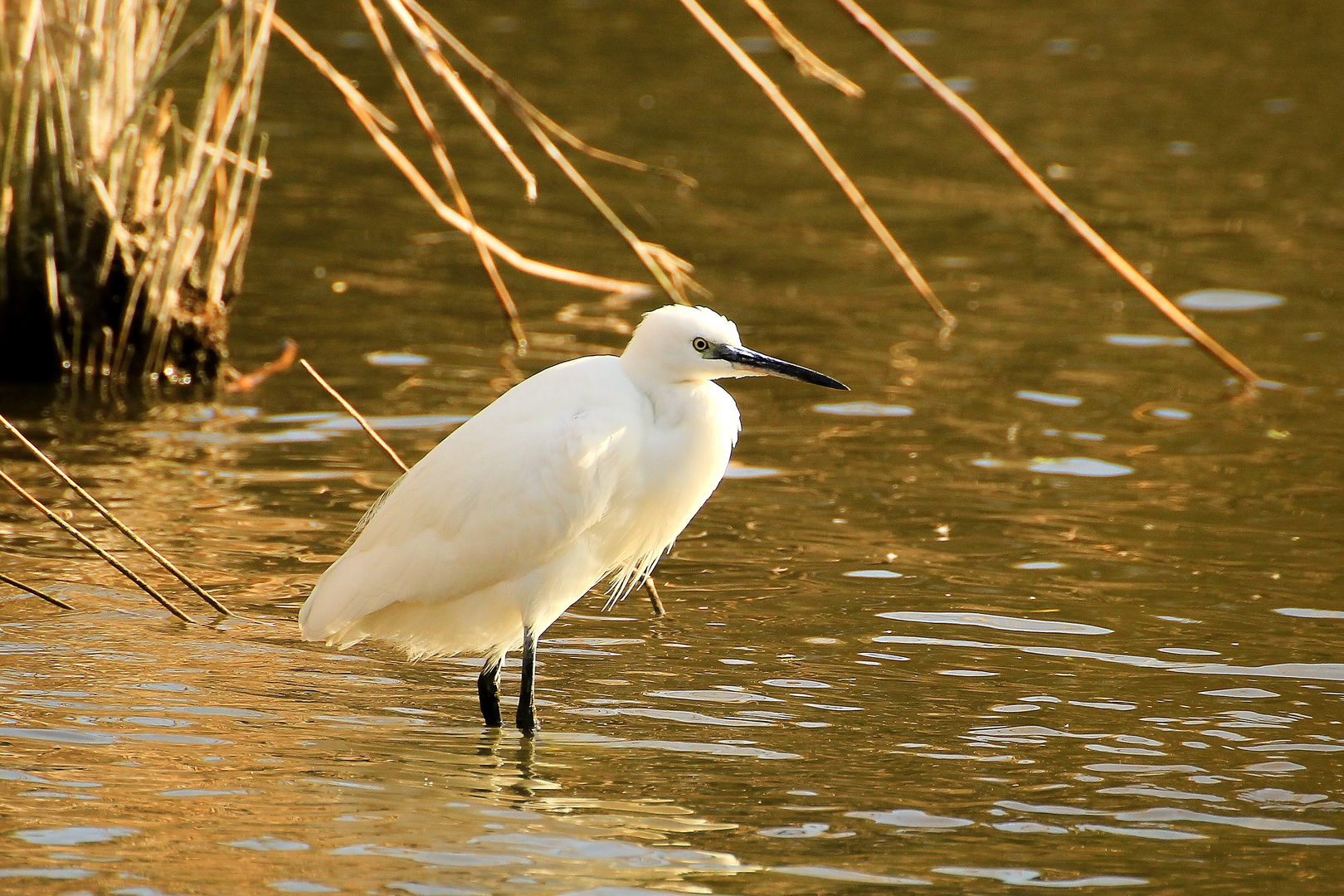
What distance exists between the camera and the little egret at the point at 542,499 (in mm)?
4570

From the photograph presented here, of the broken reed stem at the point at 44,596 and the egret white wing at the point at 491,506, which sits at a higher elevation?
the egret white wing at the point at 491,506

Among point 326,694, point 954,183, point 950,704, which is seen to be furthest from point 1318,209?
point 326,694

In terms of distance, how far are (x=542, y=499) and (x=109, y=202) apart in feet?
11.1

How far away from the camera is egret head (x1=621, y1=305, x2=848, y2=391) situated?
4539 mm

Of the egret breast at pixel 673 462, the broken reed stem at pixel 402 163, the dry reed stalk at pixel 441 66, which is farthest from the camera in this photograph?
the broken reed stem at pixel 402 163

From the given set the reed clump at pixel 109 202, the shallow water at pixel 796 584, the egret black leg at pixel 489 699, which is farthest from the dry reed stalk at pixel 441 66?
the reed clump at pixel 109 202

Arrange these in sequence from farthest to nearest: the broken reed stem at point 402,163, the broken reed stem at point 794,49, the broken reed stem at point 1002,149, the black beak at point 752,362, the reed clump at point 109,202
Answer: the reed clump at point 109,202
the broken reed stem at point 402,163
the black beak at point 752,362
the broken reed stem at point 794,49
the broken reed stem at point 1002,149

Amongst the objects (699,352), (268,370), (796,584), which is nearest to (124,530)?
(699,352)

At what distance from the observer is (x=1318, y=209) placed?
11359mm

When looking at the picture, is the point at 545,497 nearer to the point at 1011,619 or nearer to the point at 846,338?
the point at 1011,619

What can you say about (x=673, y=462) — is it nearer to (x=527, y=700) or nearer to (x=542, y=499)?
(x=542, y=499)

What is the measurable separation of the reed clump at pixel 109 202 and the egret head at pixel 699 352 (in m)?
2.62

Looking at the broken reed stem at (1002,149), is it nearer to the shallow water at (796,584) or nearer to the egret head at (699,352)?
the egret head at (699,352)

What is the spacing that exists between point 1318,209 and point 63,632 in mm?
8834
